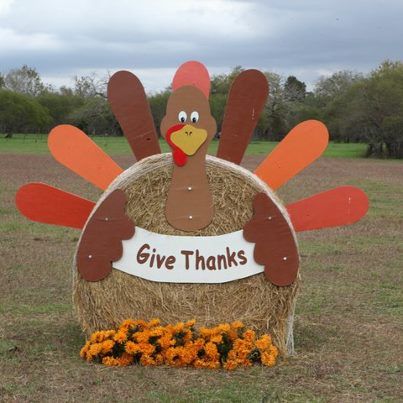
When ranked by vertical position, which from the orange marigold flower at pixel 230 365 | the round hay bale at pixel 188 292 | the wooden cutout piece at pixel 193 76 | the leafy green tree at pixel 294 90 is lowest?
the orange marigold flower at pixel 230 365

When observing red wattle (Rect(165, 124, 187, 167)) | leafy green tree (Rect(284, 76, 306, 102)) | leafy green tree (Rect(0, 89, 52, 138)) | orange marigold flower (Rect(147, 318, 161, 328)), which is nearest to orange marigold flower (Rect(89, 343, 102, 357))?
orange marigold flower (Rect(147, 318, 161, 328))

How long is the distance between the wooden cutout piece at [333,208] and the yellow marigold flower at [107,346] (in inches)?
57.7

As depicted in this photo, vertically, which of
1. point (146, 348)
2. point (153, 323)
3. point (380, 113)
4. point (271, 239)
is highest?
point (380, 113)

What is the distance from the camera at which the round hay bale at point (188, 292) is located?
4848 mm

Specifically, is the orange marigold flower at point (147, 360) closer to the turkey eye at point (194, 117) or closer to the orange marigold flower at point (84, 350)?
the orange marigold flower at point (84, 350)

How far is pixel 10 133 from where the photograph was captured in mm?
57125

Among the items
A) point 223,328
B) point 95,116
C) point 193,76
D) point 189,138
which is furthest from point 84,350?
point 95,116

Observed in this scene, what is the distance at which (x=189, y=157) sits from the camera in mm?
4895

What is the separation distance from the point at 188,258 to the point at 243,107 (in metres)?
1.07

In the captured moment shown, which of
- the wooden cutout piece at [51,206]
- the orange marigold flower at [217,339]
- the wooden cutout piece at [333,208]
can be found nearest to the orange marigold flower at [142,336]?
the orange marigold flower at [217,339]

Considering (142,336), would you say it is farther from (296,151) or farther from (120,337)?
(296,151)

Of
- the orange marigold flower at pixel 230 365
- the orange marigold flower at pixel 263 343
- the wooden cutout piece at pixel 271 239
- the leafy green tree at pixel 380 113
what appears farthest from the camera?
the leafy green tree at pixel 380 113

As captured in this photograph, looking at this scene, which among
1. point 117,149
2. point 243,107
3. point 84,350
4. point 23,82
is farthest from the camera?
point 23,82

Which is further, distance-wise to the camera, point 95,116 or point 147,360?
point 95,116
